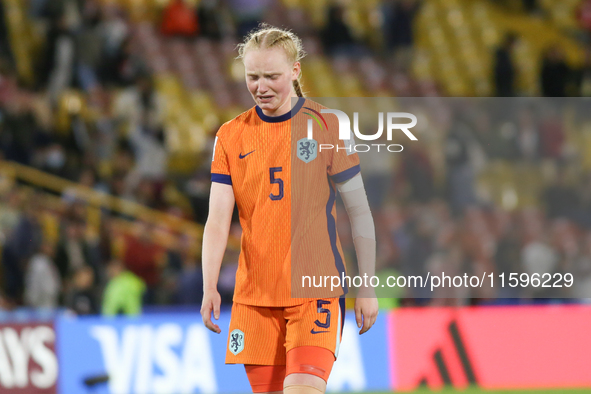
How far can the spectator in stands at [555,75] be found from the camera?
1354cm

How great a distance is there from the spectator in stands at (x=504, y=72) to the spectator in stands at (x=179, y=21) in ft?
15.7

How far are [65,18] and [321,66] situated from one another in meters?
4.39

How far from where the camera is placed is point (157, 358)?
8.72m

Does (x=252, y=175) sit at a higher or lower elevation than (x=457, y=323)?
higher

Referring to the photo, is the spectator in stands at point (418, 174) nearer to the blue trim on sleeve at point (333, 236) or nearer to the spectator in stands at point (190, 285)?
the spectator in stands at point (190, 285)

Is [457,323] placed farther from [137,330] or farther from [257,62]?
[257,62]

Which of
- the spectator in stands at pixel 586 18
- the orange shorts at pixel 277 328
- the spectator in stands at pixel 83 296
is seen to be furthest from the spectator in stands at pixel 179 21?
the orange shorts at pixel 277 328

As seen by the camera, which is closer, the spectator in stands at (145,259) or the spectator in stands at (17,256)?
the spectator in stands at (17,256)

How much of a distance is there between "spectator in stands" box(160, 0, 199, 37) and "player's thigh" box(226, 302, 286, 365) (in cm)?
1095

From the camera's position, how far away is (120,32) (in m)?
12.4

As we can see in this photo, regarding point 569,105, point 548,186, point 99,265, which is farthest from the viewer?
point 569,105

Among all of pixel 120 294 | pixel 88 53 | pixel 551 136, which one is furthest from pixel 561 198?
pixel 88 53

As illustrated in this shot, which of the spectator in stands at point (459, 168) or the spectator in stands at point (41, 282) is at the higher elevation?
the spectator in stands at point (459, 168)

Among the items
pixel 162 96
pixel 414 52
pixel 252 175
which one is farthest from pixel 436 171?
pixel 252 175
